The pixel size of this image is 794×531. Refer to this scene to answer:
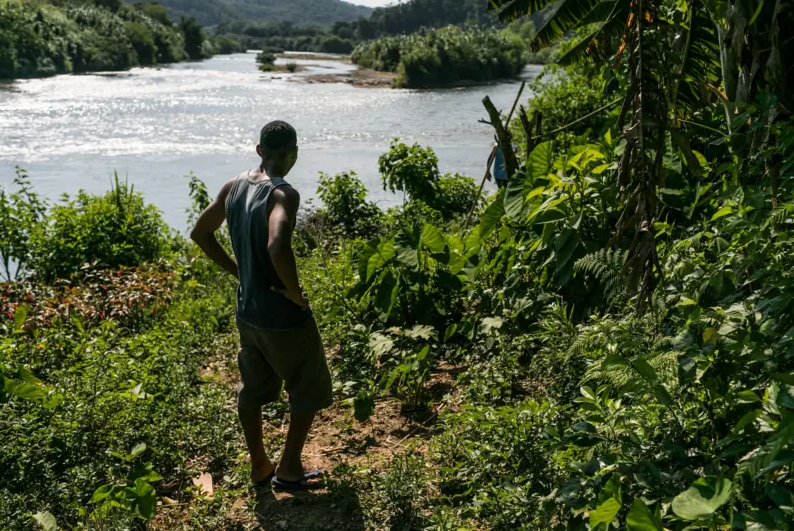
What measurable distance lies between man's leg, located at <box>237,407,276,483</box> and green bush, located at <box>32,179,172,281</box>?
173 inches

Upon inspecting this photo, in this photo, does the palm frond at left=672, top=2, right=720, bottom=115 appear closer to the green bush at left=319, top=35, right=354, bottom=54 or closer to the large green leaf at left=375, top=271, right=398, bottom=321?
the large green leaf at left=375, top=271, right=398, bottom=321

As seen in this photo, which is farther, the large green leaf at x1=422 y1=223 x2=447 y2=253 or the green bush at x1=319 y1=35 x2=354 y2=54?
the green bush at x1=319 y1=35 x2=354 y2=54

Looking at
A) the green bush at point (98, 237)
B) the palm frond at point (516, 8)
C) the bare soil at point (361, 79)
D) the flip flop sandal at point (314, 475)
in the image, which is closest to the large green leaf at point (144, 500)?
the flip flop sandal at point (314, 475)

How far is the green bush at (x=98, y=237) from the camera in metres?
7.57

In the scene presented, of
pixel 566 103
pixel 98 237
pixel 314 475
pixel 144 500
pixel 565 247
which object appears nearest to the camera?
pixel 144 500

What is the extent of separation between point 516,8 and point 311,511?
4.85 meters

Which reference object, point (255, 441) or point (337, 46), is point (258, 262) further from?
point (337, 46)

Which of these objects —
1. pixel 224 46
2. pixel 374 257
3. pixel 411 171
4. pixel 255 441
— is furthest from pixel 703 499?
pixel 224 46

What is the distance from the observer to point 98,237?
7.75 metres

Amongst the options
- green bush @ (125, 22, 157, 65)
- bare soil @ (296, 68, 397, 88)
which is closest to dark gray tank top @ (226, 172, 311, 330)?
bare soil @ (296, 68, 397, 88)

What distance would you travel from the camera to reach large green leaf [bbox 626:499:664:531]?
1.96 metres

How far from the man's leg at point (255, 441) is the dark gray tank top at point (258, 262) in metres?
0.48

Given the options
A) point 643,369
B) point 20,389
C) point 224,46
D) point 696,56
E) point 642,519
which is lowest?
point 20,389

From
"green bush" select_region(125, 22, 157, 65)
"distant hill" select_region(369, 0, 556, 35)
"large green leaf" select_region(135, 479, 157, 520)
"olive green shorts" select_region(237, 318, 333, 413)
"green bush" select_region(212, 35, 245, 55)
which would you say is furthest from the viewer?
"distant hill" select_region(369, 0, 556, 35)
